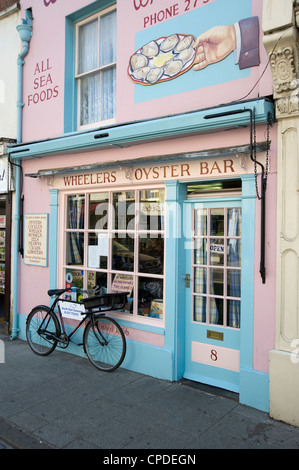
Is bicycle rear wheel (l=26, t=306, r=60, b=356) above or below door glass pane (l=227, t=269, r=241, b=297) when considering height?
below

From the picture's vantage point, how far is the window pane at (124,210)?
5.97 metres

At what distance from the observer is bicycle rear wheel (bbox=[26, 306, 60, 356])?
6.29 meters

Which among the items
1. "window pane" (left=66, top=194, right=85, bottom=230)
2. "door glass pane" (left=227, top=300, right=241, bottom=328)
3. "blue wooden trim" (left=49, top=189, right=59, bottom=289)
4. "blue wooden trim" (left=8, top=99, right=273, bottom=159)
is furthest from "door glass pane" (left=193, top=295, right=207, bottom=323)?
"blue wooden trim" (left=49, top=189, right=59, bottom=289)

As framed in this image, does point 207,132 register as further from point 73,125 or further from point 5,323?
point 5,323

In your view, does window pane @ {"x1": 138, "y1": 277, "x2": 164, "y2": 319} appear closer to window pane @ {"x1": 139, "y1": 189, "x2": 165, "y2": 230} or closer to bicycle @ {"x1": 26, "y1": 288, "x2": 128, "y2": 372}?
bicycle @ {"x1": 26, "y1": 288, "x2": 128, "y2": 372}

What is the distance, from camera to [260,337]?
4.51m

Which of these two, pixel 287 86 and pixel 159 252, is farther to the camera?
pixel 159 252

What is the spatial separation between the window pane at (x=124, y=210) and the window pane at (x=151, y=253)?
326 millimetres

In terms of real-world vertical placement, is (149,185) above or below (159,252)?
above

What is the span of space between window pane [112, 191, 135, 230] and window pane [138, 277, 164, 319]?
86cm

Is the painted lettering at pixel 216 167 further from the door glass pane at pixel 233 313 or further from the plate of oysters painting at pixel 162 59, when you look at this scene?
the door glass pane at pixel 233 313

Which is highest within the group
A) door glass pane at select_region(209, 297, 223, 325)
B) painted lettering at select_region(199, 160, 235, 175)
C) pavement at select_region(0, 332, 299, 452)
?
painted lettering at select_region(199, 160, 235, 175)
